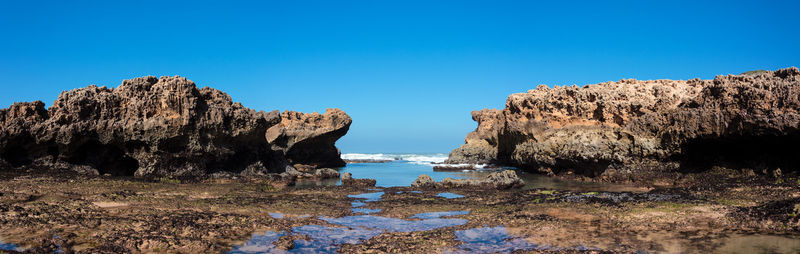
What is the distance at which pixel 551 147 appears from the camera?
34219 mm

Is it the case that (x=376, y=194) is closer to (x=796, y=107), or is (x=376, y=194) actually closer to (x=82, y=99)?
(x=82, y=99)

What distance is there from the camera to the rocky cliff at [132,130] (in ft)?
78.6

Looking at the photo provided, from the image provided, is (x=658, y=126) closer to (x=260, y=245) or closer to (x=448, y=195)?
(x=448, y=195)

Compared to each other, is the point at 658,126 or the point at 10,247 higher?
the point at 658,126

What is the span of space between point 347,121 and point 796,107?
39048mm

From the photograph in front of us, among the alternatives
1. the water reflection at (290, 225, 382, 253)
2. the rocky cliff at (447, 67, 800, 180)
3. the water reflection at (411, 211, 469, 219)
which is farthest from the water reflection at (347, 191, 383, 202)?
the rocky cliff at (447, 67, 800, 180)

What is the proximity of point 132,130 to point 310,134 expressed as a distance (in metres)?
24.2

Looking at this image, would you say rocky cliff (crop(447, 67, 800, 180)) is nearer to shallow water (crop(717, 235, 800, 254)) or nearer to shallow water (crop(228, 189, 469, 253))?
shallow water (crop(717, 235, 800, 254))

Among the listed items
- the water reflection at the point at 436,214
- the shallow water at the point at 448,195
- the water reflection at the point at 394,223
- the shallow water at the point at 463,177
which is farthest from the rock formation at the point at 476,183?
the water reflection at the point at 394,223

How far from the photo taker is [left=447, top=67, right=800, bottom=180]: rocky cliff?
70.2 ft

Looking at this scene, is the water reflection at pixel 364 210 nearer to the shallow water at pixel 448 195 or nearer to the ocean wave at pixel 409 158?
the shallow water at pixel 448 195

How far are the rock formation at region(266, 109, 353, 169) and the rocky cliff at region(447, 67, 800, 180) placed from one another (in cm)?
1876

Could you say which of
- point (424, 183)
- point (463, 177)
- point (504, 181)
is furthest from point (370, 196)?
point (463, 177)

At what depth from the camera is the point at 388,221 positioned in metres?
14.2
